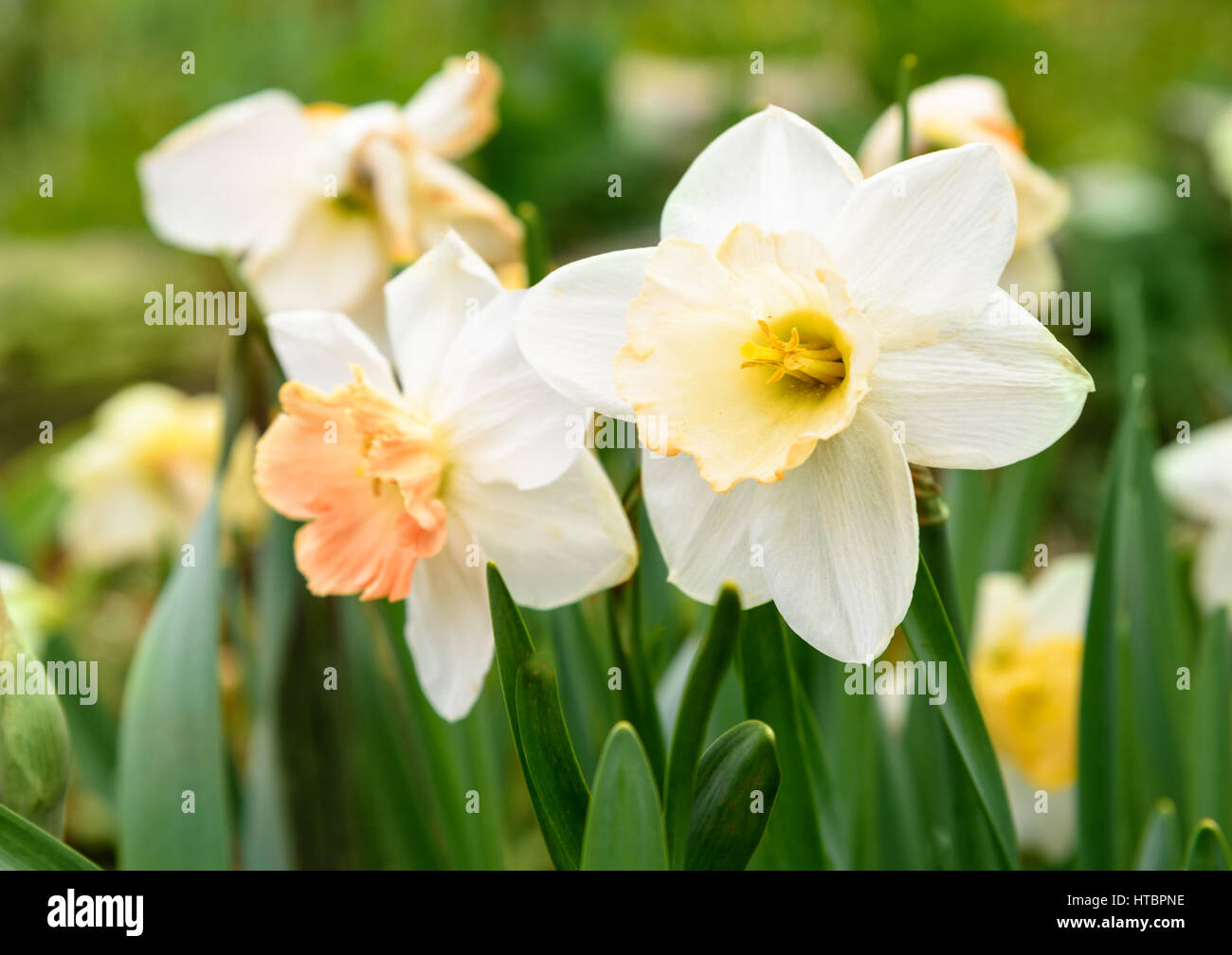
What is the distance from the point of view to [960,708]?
0.47m

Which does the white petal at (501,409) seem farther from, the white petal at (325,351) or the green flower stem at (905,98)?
the green flower stem at (905,98)

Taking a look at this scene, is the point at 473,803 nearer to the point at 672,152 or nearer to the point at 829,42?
the point at 672,152

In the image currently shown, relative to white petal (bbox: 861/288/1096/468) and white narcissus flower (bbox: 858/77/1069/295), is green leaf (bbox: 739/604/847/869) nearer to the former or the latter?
white petal (bbox: 861/288/1096/468)

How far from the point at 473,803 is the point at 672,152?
2704mm

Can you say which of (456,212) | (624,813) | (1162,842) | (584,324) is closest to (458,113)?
(456,212)

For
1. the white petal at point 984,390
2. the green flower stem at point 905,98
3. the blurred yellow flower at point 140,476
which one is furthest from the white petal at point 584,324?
the blurred yellow flower at point 140,476

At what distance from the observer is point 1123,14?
3762 millimetres

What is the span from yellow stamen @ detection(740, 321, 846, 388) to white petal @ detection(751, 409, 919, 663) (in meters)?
0.03

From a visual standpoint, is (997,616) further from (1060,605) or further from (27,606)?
(27,606)

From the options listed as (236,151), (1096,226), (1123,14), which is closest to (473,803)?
(236,151)

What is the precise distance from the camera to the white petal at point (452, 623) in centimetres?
50

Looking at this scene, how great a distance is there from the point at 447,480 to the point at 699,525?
0.13m

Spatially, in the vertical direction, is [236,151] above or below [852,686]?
above

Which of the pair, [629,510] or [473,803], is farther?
[473,803]
